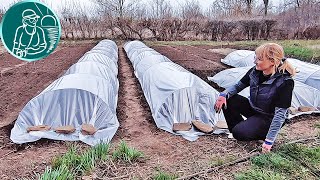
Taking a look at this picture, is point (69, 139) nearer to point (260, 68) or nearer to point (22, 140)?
point (22, 140)

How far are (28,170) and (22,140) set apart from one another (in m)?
0.83

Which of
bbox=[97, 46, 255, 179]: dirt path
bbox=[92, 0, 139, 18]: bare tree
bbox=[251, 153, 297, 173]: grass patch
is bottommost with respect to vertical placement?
bbox=[97, 46, 255, 179]: dirt path

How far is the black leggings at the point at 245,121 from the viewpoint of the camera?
3283 mm

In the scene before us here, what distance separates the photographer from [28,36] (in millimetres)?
3309

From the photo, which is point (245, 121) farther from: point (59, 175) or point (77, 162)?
point (59, 175)

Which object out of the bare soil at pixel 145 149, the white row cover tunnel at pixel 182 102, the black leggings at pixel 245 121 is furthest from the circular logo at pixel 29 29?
the black leggings at pixel 245 121

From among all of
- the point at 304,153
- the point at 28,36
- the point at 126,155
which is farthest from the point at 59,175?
the point at 304,153

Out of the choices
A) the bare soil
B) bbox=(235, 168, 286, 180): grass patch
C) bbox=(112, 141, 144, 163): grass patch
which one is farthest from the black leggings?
bbox=(112, 141, 144, 163): grass patch

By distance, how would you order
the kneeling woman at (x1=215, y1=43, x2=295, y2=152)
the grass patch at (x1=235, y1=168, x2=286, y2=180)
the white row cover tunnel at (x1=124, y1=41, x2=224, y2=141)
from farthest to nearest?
the white row cover tunnel at (x1=124, y1=41, x2=224, y2=141) → the kneeling woman at (x1=215, y1=43, x2=295, y2=152) → the grass patch at (x1=235, y1=168, x2=286, y2=180)

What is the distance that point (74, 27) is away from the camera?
74.7 feet

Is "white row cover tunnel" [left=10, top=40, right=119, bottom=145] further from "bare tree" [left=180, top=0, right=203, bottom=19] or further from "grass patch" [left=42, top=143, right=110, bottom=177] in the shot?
"bare tree" [left=180, top=0, right=203, bottom=19]

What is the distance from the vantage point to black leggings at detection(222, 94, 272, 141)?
328cm

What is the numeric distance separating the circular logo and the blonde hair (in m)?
2.25

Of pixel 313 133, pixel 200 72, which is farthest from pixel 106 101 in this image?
pixel 200 72
